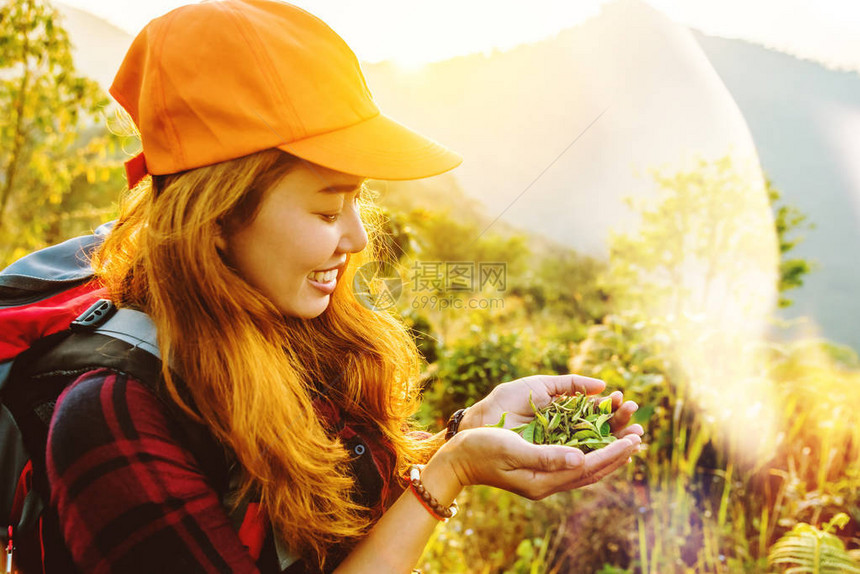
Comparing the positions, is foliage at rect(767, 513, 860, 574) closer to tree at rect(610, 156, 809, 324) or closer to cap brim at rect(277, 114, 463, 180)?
cap brim at rect(277, 114, 463, 180)

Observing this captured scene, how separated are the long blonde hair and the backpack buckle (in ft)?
0.19

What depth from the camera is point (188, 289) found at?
1264 millimetres

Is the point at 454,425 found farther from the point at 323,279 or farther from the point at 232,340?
the point at 232,340

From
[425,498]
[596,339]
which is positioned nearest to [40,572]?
[425,498]

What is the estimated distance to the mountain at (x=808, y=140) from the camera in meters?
22.4

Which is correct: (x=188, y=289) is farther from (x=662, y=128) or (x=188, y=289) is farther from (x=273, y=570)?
(x=662, y=128)

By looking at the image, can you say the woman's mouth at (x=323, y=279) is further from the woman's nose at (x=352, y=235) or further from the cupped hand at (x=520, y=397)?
the cupped hand at (x=520, y=397)

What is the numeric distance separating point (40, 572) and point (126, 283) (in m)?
0.64

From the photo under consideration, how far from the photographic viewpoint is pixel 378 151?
1320 millimetres

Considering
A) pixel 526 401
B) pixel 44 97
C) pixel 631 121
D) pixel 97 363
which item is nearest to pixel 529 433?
pixel 526 401

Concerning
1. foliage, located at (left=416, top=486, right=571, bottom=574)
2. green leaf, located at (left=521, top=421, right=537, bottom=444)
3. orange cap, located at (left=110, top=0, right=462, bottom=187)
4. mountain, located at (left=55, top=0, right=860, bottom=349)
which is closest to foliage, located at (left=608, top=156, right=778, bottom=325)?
mountain, located at (left=55, top=0, right=860, bottom=349)

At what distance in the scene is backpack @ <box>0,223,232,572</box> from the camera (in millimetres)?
1135

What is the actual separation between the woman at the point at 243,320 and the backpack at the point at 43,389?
3 cm

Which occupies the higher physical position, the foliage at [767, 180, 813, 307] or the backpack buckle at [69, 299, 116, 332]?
the backpack buckle at [69, 299, 116, 332]
